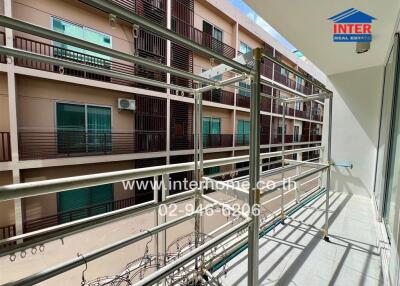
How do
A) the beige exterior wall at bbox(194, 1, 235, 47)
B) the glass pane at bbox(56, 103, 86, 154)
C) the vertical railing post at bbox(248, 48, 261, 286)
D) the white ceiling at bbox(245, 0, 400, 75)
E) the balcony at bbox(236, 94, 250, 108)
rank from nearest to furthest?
the vertical railing post at bbox(248, 48, 261, 286) → the white ceiling at bbox(245, 0, 400, 75) → the glass pane at bbox(56, 103, 86, 154) → the beige exterior wall at bbox(194, 1, 235, 47) → the balcony at bbox(236, 94, 250, 108)

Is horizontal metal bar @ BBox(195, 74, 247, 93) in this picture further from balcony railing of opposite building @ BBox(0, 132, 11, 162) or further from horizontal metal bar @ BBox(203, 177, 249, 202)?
balcony railing of opposite building @ BBox(0, 132, 11, 162)

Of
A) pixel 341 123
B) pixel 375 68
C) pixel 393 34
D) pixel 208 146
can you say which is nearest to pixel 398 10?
pixel 393 34

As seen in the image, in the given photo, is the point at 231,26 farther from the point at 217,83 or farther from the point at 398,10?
the point at 217,83

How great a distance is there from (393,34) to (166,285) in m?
3.09

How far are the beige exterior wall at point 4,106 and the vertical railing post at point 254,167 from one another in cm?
485

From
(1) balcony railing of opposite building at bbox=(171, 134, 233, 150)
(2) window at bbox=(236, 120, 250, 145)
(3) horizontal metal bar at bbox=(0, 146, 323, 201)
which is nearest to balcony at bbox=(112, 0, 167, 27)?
(1) balcony railing of opposite building at bbox=(171, 134, 233, 150)

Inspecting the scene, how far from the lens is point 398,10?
1.59m

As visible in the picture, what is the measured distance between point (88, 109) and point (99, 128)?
0.53 m

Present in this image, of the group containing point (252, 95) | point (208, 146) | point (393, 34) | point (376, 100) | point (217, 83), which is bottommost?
point (208, 146)

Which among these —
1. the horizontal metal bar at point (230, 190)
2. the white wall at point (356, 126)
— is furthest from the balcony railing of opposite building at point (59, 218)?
the white wall at point (356, 126)

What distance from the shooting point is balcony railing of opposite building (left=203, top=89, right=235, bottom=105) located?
7.36 meters

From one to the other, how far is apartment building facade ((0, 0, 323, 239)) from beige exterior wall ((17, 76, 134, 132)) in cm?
2

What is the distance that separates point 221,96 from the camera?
7.75 meters

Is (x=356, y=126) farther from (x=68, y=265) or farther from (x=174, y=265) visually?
(x=68, y=265)
